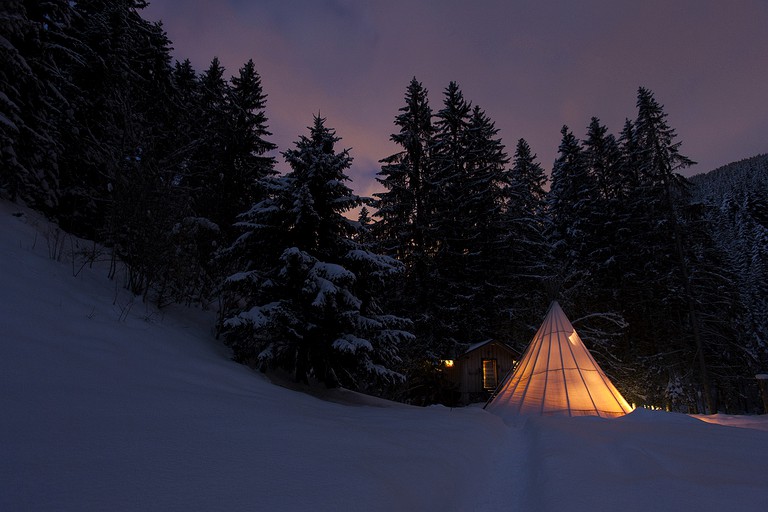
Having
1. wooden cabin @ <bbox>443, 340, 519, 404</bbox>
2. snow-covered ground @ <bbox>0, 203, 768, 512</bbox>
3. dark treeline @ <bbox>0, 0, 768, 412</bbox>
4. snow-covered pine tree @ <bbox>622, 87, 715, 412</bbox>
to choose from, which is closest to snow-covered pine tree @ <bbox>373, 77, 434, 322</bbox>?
dark treeline @ <bbox>0, 0, 768, 412</bbox>

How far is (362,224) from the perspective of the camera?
998 cm

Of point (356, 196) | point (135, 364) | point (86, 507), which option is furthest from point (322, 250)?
point (86, 507)

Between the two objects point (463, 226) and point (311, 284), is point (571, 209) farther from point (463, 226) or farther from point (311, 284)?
point (311, 284)

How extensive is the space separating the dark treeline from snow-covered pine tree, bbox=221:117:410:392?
2.3 inches

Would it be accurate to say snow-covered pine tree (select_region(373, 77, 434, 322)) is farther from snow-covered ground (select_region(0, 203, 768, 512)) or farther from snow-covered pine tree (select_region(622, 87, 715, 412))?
snow-covered ground (select_region(0, 203, 768, 512))

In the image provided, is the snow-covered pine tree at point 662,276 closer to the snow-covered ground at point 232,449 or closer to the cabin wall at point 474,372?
the cabin wall at point 474,372

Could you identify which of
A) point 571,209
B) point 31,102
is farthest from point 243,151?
point 571,209

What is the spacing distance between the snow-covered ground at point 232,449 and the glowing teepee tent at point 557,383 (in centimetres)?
345

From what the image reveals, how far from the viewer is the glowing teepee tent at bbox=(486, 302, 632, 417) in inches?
352

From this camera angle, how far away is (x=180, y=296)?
8.51 metres

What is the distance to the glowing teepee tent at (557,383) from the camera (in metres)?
8.95

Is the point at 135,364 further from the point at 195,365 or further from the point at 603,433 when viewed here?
the point at 603,433

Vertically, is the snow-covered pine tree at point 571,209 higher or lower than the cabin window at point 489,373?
higher

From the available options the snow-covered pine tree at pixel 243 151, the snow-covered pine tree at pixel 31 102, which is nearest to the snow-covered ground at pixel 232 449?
the snow-covered pine tree at pixel 31 102
